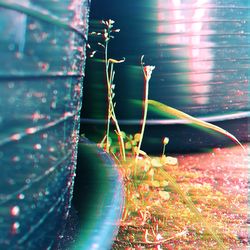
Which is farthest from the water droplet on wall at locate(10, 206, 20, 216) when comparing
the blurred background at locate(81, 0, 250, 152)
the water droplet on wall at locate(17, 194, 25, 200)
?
the blurred background at locate(81, 0, 250, 152)

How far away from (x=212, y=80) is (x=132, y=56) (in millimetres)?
374

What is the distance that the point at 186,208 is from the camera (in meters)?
1.36

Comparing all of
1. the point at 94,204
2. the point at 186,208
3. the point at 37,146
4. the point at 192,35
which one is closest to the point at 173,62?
the point at 192,35

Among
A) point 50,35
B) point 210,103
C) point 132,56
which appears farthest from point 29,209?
point 210,103

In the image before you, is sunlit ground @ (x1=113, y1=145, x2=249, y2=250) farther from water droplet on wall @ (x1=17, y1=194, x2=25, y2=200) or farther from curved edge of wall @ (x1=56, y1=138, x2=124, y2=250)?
water droplet on wall @ (x1=17, y1=194, x2=25, y2=200)

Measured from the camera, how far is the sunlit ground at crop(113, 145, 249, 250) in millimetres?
1152

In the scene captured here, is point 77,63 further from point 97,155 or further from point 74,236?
point 97,155

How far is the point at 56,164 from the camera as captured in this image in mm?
594

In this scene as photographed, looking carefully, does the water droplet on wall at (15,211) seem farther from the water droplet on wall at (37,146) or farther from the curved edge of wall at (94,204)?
the curved edge of wall at (94,204)

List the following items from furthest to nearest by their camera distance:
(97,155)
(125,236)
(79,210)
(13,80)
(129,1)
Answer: (129,1) → (125,236) → (97,155) → (79,210) → (13,80)

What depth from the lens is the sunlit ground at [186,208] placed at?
3.78ft

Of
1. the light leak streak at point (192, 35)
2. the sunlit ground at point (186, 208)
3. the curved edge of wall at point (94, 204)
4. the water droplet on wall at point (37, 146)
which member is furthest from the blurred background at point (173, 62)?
the water droplet on wall at point (37, 146)

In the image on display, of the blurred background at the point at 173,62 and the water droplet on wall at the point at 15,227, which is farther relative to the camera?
the blurred background at the point at 173,62

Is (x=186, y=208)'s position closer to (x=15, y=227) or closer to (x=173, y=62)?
(x=173, y=62)
